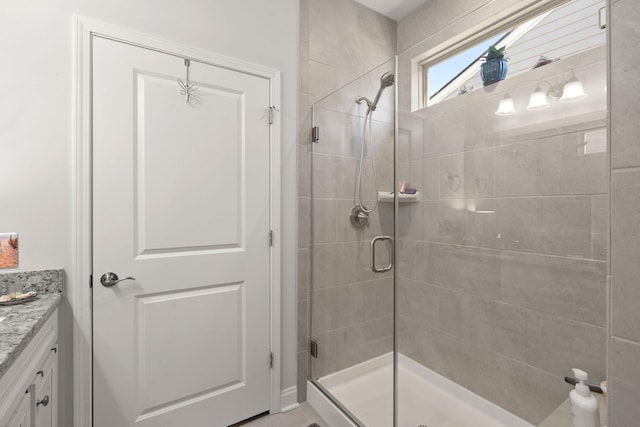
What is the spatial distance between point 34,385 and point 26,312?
270 millimetres

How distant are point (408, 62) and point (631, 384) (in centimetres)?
201

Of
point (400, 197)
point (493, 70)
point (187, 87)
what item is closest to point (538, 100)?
point (493, 70)

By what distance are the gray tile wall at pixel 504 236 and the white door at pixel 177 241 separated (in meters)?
0.96

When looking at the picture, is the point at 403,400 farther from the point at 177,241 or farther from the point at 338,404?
the point at 177,241


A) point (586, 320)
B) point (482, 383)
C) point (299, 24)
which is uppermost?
point (299, 24)

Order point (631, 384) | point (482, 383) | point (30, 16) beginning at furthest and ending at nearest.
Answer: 1. point (482, 383)
2. point (30, 16)
3. point (631, 384)

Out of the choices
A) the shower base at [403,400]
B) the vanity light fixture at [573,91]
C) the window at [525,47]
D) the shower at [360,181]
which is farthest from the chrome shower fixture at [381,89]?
the shower base at [403,400]

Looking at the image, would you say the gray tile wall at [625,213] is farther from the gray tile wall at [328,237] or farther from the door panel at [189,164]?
the door panel at [189,164]

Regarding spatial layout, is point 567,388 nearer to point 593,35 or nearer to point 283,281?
point 283,281

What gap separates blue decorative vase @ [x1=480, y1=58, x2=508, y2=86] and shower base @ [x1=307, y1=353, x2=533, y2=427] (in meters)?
1.75

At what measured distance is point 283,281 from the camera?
192cm

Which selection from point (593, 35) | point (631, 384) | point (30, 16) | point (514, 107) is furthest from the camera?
point (514, 107)

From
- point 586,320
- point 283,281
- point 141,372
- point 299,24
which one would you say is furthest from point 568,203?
point 141,372

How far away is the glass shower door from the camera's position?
72.2 inches
